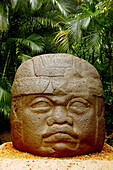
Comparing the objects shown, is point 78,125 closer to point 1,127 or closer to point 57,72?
point 57,72

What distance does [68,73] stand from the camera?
3.52 m

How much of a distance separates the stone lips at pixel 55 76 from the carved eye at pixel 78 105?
0.15m

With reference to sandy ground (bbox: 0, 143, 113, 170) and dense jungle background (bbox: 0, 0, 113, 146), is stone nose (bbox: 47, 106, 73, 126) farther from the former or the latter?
dense jungle background (bbox: 0, 0, 113, 146)

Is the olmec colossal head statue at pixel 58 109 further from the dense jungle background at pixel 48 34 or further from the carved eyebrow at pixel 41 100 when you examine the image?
the dense jungle background at pixel 48 34

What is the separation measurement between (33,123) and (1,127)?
4.66 metres

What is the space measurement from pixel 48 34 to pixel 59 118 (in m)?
5.53

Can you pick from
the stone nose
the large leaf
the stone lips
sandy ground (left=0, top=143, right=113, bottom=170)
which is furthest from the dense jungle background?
sandy ground (left=0, top=143, right=113, bottom=170)

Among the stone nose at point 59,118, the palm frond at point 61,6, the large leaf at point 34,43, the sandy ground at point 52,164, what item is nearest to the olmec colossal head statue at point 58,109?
the stone nose at point 59,118

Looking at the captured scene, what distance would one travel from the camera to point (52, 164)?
2.91 m

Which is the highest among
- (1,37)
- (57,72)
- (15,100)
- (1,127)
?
(1,37)

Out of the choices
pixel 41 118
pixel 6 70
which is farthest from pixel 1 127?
pixel 41 118

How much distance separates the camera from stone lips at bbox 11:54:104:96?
3.44 m

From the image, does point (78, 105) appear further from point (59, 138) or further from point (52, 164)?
point (52, 164)

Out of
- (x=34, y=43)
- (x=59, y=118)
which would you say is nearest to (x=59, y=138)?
(x=59, y=118)
